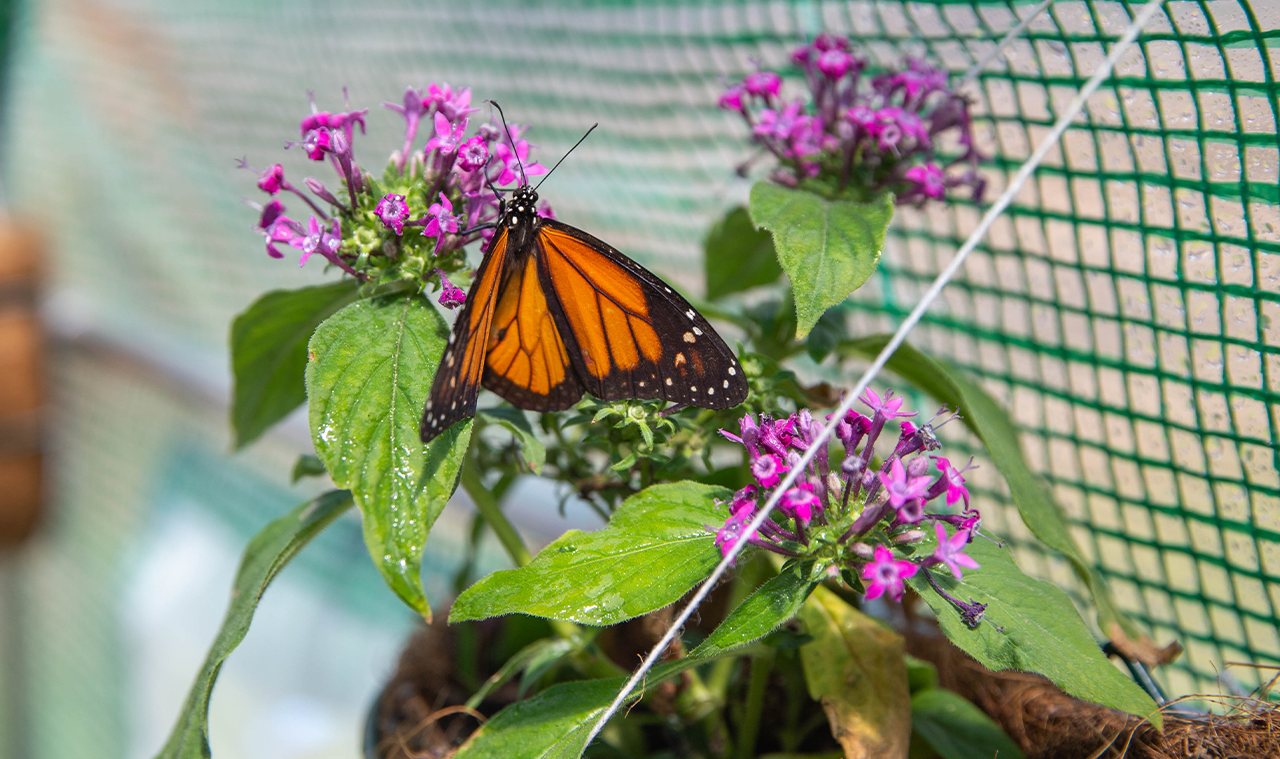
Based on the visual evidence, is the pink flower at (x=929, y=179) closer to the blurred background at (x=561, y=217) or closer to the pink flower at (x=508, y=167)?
the blurred background at (x=561, y=217)

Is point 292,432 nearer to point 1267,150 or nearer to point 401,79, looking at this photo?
point 401,79

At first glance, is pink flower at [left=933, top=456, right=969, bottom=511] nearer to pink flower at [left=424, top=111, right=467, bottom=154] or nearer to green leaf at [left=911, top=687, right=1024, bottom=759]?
green leaf at [left=911, top=687, right=1024, bottom=759]

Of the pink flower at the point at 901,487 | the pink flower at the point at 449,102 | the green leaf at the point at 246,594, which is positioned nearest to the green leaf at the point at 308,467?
the green leaf at the point at 246,594

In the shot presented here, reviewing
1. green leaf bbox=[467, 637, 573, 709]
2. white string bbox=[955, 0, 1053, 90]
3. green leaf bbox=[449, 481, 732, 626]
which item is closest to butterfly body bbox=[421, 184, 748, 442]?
green leaf bbox=[449, 481, 732, 626]

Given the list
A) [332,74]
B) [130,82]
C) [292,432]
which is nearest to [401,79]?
[332,74]

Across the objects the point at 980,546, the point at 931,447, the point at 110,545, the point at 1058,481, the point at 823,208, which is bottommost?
the point at 110,545

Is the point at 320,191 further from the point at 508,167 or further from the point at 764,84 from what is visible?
the point at 764,84

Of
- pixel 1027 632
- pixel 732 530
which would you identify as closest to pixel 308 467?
pixel 732 530
